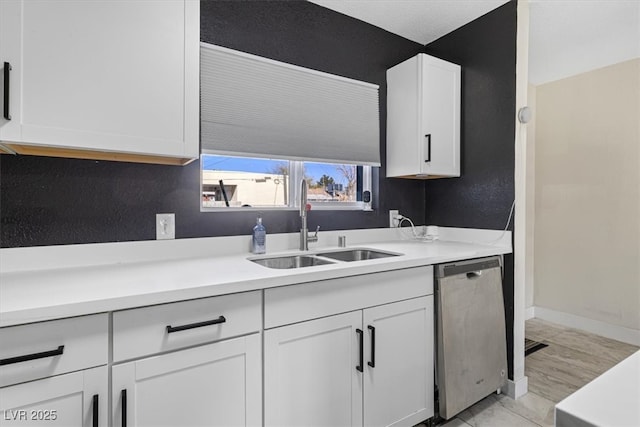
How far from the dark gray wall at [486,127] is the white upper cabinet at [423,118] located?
10 cm

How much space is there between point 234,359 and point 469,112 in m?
2.20

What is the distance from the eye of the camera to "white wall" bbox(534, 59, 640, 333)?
2.90 metres

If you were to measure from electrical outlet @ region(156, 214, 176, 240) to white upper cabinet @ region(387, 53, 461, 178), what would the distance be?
1524mm

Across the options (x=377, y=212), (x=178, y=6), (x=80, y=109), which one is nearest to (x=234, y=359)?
(x=80, y=109)

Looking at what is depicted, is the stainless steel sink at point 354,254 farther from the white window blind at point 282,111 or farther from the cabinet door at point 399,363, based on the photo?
the white window blind at point 282,111

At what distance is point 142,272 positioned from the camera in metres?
1.35

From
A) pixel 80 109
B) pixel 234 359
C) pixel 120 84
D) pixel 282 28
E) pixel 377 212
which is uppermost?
pixel 282 28

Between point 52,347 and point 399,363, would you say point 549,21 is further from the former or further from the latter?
point 52,347

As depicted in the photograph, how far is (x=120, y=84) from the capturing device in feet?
4.25

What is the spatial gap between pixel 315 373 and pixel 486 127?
6.30ft

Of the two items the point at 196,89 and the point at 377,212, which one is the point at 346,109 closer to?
the point at 377,212

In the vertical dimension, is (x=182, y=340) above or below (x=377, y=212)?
below

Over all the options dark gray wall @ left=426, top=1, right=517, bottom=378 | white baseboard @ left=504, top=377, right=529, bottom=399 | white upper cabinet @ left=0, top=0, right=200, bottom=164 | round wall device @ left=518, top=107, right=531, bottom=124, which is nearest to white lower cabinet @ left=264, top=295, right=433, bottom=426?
white baseboard @ left=504, top=377, right=529, bottom=399

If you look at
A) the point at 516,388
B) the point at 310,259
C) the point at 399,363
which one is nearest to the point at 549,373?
the point at 516,388
